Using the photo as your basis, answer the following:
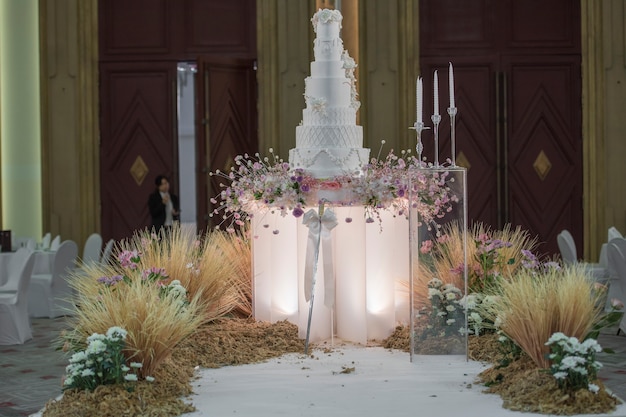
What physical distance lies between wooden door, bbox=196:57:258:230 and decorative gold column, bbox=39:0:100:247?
1.65 meters

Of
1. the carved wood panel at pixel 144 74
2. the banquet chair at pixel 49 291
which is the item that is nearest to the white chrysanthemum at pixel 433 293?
the banquet chair at pixel 49 291

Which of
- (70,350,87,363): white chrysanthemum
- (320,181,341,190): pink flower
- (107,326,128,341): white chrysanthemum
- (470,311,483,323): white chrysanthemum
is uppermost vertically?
(320,181,341,190): pink flower

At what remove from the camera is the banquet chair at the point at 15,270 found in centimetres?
904

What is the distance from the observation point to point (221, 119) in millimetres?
12086

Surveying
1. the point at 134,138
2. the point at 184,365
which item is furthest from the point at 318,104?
the point at 134,138

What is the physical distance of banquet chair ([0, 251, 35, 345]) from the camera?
8594mm

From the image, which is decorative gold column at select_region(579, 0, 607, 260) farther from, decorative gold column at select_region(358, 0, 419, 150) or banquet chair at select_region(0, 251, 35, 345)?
banquet chair at select_region(0, 251, 35, 345)

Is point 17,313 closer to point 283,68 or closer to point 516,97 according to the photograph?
point 283,68

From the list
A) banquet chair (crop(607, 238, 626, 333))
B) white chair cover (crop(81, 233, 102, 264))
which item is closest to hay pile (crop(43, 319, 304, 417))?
banquet chair (crop(607, 238, 626, 333))

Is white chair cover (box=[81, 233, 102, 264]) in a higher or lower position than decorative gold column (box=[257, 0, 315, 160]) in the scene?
lower

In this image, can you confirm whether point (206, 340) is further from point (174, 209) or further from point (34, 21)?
point (34, 21)

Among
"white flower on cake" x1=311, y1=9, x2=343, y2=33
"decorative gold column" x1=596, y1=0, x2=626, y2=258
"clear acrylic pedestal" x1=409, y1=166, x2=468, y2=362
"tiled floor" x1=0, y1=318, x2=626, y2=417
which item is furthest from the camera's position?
"decorative gold column" x1=596, y1=0, x2=626, y2=258

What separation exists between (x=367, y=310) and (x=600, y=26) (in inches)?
279

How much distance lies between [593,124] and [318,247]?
6.99 m
